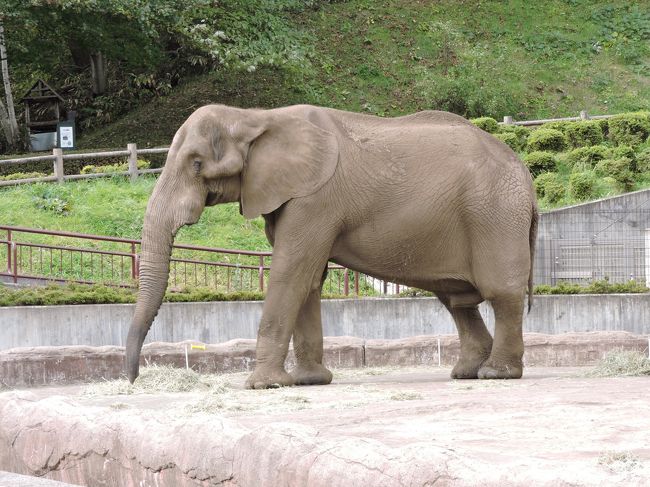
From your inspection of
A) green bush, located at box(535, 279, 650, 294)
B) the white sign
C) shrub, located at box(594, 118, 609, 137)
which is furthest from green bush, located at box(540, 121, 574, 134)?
the white sign

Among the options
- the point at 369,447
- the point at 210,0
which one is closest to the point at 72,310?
the point at 369,447

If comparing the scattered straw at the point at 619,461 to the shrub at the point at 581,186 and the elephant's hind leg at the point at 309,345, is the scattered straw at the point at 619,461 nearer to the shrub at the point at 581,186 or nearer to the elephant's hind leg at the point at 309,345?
the elephant's hind leg at the point at 309,345

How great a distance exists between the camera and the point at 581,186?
28469 millimetres

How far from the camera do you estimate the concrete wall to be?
19484 mm

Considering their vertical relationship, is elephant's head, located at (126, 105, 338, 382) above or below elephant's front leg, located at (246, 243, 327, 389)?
above

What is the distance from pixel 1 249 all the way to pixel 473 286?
13735mm

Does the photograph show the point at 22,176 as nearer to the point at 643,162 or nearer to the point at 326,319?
the point at 643,162

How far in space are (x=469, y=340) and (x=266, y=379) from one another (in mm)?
2640

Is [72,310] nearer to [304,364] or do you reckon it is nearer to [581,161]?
[304,364]

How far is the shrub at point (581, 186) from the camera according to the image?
28469mm

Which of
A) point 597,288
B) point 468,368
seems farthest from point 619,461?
point 597,288

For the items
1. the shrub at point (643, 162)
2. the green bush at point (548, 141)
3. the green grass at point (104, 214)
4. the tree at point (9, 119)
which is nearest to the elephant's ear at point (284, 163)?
the green grass at point (104, 214)

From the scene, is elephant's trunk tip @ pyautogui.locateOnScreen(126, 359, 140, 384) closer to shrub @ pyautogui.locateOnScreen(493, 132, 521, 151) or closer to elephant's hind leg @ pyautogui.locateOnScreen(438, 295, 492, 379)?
elephant's hind leg @ pyautogui.locateOnScreen(438, 295, 492, 379)

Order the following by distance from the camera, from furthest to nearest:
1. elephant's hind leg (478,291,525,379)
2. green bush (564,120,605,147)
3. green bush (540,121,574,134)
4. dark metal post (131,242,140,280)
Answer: green bush (540,121,574,134)
green bush (564,120,605,147)
dark metal post (131,242,140,280)
elephant's hind leg (478,291,525,379)
